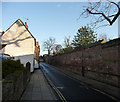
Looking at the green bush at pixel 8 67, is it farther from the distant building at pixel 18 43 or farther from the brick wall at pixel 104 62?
the distant building at pixel 18 43

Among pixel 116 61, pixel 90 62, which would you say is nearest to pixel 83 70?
pixel 90 62

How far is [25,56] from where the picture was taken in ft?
78.1

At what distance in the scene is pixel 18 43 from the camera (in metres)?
24.1

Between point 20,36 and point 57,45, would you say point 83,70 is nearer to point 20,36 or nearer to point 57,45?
point 20,36

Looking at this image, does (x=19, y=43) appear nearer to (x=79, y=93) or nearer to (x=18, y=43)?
(x=18, y=43)

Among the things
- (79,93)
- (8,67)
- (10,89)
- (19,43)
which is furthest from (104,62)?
(19,43)

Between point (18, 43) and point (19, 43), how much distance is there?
200 millimetres

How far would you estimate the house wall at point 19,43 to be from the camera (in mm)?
23692

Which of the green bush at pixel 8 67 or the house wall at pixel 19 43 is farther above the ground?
the house wall at pixel 19 43

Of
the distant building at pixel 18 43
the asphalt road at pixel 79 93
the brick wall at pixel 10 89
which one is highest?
the distant building at pixel 18 43

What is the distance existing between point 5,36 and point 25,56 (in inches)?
226

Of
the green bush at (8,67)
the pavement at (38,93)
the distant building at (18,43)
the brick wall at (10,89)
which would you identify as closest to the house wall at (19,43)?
the distant building at (18,43)

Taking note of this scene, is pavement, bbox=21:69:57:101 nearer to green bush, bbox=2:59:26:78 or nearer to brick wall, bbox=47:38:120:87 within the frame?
green bush, bbox=2:59:26:78

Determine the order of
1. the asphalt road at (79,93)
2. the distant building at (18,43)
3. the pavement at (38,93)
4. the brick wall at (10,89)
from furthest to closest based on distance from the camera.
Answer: the distant building at (18,43) → the pavement at (38,93) → the asphalt road at (79,93) → the brick wall at (10,89)
